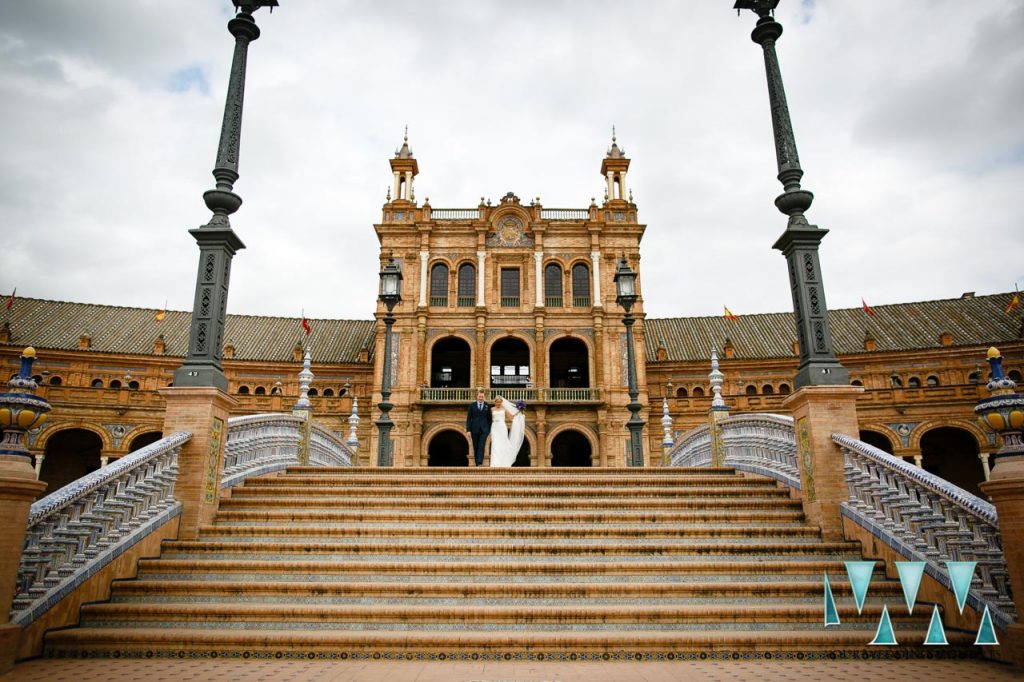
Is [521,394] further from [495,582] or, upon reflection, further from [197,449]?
[495,582]

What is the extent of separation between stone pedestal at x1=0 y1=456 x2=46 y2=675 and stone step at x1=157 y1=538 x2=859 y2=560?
7.22 feet

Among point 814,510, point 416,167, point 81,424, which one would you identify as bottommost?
point 814,510

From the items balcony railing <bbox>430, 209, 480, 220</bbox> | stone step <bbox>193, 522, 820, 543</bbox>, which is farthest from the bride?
balcony railing <bbox>430, 209, 480, 220</bbox>

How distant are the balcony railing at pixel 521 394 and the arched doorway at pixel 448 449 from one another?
257 centimetres

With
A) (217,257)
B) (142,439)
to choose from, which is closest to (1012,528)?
(217,257)

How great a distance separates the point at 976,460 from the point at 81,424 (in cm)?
4505

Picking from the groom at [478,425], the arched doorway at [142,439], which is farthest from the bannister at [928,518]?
the arched doorway at [142,439]

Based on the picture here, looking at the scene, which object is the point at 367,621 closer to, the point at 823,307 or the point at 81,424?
the point at 823,307

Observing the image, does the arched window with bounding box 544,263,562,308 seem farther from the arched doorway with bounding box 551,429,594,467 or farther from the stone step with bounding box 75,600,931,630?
the stone step with bounding box 75,600,931,630

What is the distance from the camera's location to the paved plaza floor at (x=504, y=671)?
4715 mm

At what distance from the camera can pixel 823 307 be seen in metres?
8.09

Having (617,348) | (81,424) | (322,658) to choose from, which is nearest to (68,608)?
(322,658)

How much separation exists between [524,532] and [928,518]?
13.6 ft

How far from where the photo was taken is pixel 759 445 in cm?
1020
